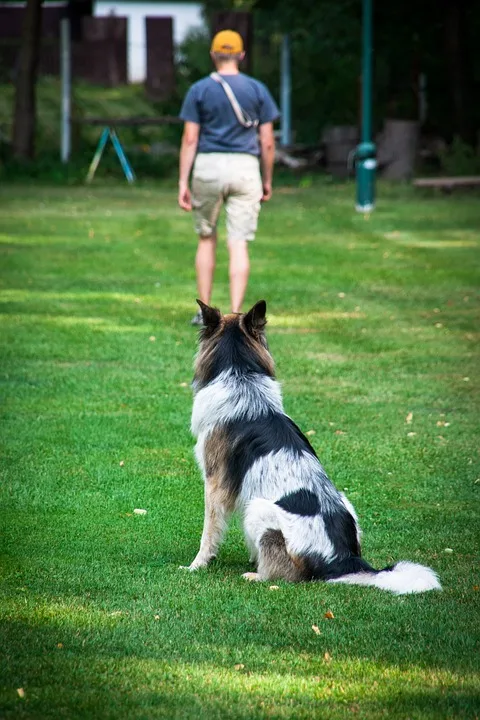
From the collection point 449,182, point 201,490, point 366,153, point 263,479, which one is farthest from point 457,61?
point 263,479

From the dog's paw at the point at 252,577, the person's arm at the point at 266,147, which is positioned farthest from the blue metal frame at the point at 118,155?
the dog's paw at the point at 252,577

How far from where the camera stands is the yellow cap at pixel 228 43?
10578 millimetres

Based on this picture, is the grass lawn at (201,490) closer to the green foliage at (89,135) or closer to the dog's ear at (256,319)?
the dog's ear at (256,319)

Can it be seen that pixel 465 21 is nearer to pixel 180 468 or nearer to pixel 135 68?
pixel 135 68

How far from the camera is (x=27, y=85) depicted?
2584 cm

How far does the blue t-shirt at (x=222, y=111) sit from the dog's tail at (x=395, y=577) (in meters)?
6.31

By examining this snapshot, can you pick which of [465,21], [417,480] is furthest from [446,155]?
[417,480]

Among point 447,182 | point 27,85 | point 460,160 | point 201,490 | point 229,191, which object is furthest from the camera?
point 27,85

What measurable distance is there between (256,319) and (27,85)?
21.6 meters

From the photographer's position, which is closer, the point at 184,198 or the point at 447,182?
the point at 184,198

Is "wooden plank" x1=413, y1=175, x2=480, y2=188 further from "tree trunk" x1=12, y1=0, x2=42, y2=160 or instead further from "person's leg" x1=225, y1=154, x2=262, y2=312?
"person's leg" x1=225, y1=154, x2=262, y2=312

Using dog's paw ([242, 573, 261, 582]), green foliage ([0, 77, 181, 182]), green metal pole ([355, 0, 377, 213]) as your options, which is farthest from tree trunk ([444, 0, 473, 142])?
dog's paw ([242, 573, 261, 582])

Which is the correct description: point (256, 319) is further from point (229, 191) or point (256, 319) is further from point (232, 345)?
point (229, 191)

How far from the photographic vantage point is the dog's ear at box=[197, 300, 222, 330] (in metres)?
5.48
